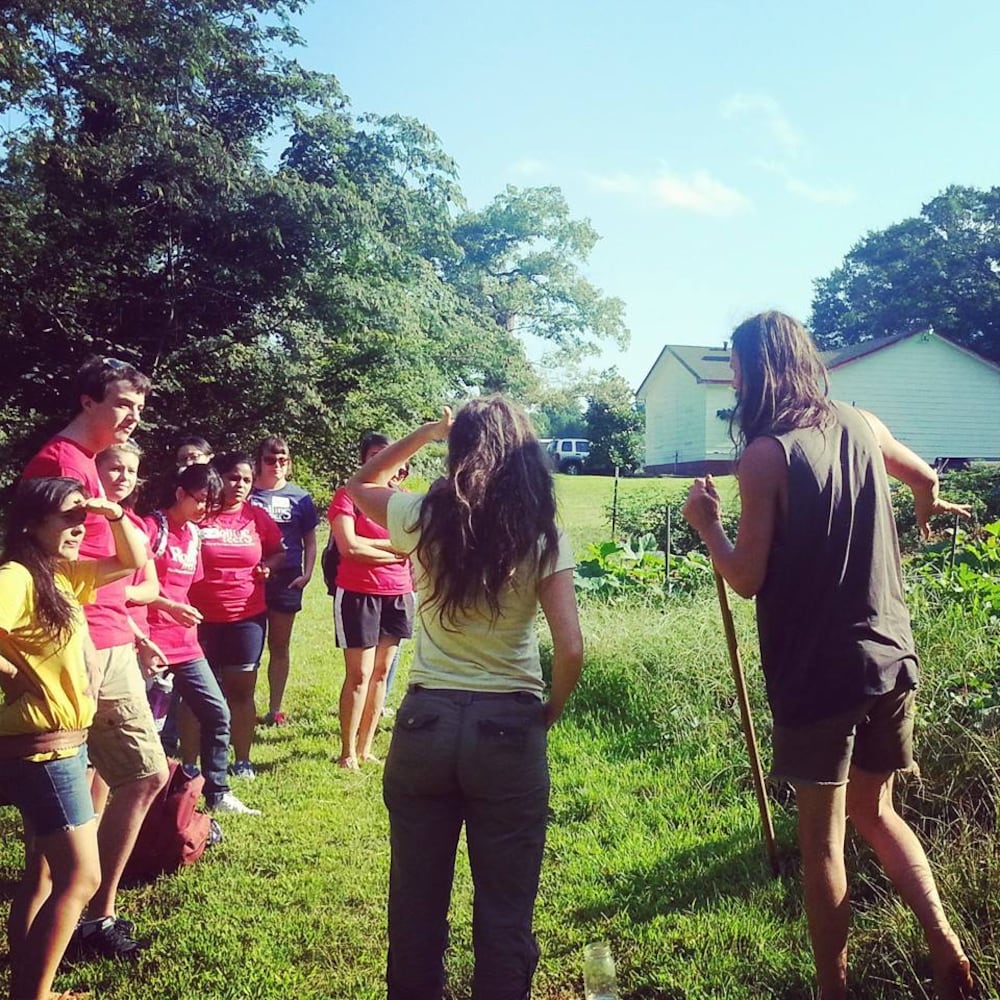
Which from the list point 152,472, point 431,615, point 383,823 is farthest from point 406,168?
point 431,615

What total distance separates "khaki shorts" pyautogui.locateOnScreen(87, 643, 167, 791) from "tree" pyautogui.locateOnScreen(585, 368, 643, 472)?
112 feet

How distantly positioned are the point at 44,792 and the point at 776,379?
2424 millimetres

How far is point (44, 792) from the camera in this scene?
243 cm

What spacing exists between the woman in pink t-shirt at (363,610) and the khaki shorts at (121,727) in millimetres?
1743

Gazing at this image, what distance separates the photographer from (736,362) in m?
2.55

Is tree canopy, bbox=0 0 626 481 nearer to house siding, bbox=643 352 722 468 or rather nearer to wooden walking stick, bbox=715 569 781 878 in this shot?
wooden walking stick, bbox=715 569 781 878

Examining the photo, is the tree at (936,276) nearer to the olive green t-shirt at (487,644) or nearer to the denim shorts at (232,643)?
Answer: the denim shorts at (232,643)

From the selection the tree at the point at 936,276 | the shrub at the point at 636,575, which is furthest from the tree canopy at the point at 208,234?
the tree at the point at 936,276

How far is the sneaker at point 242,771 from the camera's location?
195 inches

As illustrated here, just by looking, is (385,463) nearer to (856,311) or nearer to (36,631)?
(36,631)

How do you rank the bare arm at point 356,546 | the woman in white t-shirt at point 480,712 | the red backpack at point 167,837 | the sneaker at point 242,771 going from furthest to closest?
the sneaker at point 242,771 < the bare arm at point 356,546 < the red backpack at point 167,837 < the woman in white t-shirt at point 480,712

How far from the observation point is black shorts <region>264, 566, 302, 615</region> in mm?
5805

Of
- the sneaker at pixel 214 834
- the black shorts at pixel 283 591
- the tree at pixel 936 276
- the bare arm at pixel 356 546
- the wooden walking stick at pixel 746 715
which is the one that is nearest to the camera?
the wooden walking stick at pixel 746 715

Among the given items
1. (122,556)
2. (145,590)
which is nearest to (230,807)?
(145,590)
